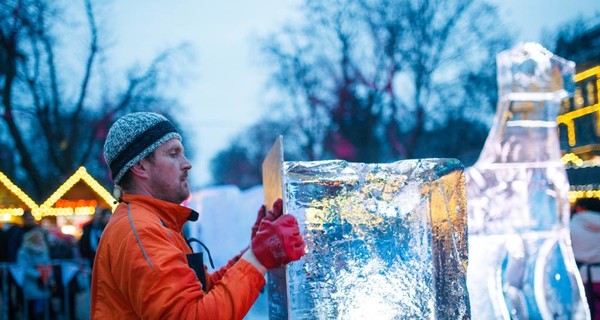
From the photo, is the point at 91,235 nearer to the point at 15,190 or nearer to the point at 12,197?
the point at 15,190

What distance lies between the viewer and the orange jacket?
1.53 m

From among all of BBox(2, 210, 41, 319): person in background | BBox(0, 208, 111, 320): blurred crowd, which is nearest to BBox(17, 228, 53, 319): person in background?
BBox(0, 208, 111, 320): blurred crowd

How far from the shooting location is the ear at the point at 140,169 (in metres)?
1.87

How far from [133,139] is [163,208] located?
0.79 ft

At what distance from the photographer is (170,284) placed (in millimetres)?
1536

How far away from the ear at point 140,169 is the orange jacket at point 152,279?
0.08 m

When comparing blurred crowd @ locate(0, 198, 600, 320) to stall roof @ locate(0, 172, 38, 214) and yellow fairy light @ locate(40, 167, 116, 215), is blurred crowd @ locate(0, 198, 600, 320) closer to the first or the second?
stall roof @ locate(0, 172, 38, 214)

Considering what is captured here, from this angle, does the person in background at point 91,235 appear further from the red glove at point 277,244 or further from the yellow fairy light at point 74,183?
the red glove at point 277,244

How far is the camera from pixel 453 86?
754 inches

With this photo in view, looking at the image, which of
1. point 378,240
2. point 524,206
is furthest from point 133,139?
point 524,206

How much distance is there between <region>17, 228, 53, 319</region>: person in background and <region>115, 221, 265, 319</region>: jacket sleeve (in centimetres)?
600

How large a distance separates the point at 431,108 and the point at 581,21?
20.6 ft

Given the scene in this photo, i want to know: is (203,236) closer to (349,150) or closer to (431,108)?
(349,150)

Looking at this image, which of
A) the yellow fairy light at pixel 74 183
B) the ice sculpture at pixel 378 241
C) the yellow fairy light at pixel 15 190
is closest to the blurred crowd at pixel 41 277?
the yellow fairy light at pixel 15 190
